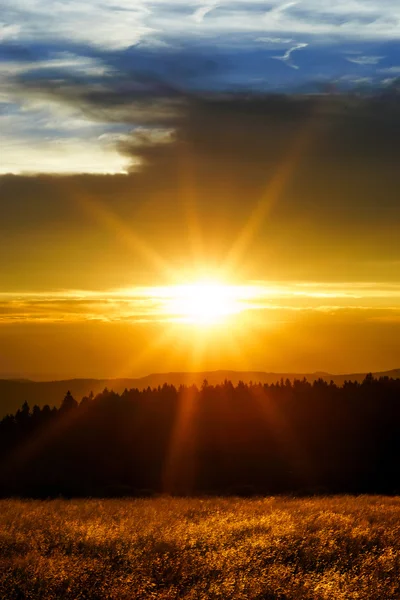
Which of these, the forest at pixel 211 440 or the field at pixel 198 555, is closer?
the field at pixel 198 555

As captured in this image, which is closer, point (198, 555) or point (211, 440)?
point (198, 555)

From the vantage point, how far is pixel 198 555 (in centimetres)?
1458

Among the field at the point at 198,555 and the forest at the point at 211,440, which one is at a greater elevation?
the field at the point at 198,555

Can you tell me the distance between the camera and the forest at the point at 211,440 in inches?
2318

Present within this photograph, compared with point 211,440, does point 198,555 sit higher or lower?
higher

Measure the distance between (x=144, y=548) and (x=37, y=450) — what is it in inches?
2200

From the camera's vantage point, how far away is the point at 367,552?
15.4 meters

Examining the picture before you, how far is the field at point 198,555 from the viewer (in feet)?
40.4

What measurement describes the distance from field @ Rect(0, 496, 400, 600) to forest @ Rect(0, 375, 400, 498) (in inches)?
1230

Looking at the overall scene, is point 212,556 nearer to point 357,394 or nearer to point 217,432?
point 217,432

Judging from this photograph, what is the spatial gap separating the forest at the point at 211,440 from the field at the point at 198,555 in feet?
103

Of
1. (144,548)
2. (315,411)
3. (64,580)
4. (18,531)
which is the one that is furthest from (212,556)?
(315,411)

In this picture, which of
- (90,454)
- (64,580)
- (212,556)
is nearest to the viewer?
(64,580)

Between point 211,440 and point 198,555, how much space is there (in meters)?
54.0
